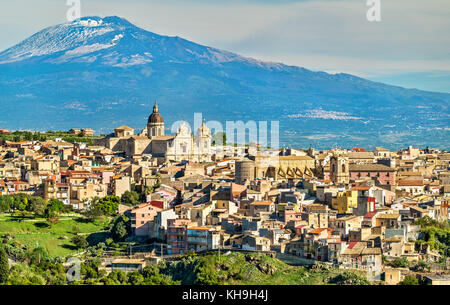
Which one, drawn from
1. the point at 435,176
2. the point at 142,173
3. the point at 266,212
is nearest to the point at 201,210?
the point at 266,212

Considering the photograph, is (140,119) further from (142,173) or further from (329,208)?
(329,208)

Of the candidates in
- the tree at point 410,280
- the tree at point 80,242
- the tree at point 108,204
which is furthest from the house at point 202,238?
the tree at point 108,204

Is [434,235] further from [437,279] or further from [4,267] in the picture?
[4,267]

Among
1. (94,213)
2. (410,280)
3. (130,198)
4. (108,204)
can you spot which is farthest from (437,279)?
(130,198)

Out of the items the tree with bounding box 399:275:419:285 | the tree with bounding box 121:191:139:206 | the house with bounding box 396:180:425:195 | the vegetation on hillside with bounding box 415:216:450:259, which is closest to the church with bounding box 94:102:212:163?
the tree with bounding box 121:191:139:206

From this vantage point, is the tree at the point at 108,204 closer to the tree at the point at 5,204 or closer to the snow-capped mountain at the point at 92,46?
the tree at the point at 5,204

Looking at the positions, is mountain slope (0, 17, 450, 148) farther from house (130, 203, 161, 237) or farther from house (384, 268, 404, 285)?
house (384, 268, 404, 285)
